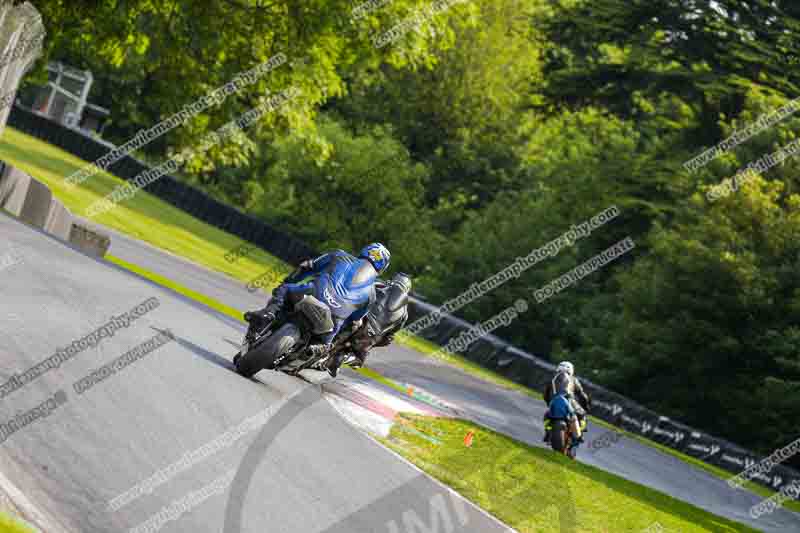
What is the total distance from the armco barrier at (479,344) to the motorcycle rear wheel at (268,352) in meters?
17.8

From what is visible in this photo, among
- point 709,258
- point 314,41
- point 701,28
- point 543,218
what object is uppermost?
point 701,28

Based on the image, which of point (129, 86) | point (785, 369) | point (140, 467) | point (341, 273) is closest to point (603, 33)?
point (785, 369)

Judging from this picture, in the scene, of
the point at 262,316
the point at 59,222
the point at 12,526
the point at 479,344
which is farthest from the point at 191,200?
the point at 12,526

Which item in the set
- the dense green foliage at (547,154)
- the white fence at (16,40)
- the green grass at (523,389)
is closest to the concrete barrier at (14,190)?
the dense green foliage at (547,154)

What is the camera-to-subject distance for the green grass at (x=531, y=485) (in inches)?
492

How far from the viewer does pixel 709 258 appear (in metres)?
37.1

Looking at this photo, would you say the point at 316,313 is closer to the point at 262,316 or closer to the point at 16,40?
the point at 262,316

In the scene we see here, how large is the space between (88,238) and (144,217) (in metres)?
18.9

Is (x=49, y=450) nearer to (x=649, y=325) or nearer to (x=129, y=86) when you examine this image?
(x=649, y=325)

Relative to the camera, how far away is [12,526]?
18.9 ft

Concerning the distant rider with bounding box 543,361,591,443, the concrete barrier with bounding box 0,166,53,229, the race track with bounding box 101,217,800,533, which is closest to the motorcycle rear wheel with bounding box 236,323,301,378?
the distant rider with bounding box 543,361,591,443

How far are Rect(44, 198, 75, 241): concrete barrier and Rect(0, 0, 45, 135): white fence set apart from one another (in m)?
4.83

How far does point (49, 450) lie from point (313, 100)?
21.9m

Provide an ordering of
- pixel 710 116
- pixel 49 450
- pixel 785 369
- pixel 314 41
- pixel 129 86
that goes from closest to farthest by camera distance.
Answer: pixel 49 450 < pixel 314 41 < pixel 785 369 < pixel 710 116 < pixel 129 86
